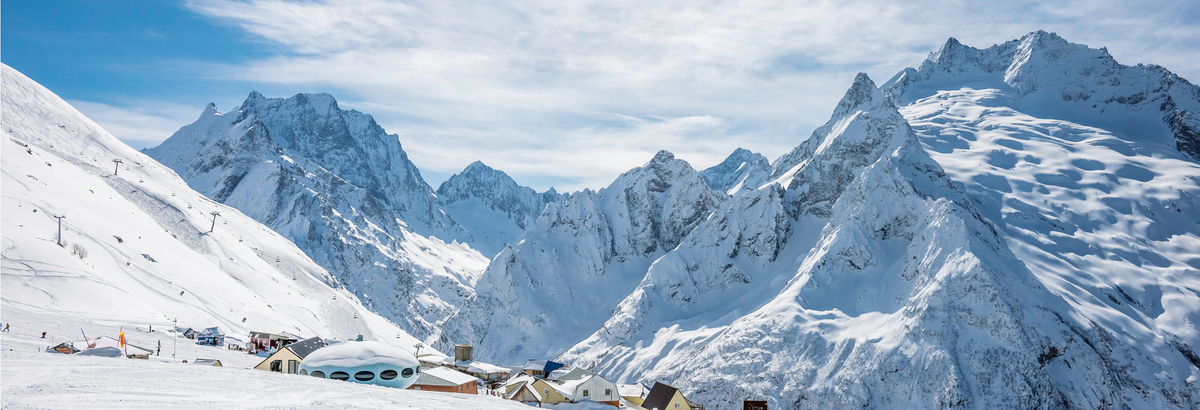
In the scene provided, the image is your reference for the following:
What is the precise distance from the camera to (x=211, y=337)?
86125 millimetres

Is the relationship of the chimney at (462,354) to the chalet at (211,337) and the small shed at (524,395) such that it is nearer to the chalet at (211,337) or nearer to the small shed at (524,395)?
the chalet at (211,337)

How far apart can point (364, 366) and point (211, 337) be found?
167 feet

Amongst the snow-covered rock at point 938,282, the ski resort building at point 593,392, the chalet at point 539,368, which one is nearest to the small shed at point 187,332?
the ski resort building at point 593,392

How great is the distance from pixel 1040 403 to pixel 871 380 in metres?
23.9

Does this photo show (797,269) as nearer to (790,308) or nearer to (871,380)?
(790,308)

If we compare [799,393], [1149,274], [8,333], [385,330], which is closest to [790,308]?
[799,393]

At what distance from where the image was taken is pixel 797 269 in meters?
160

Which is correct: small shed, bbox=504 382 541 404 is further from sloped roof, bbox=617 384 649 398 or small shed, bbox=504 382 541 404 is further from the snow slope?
the snow slope

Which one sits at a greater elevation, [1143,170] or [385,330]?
[1143,170]

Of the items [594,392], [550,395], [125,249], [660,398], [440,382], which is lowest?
[660,398]

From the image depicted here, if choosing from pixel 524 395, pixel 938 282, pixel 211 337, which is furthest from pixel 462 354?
pixel 938 282

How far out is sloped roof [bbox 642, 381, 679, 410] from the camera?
8056 centimetres

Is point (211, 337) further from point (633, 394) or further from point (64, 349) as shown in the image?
point (633, 394)

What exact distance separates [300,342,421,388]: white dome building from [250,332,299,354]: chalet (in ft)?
147
